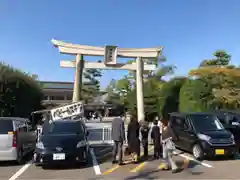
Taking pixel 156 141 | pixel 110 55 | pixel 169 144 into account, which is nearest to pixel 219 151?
pixel 156 141

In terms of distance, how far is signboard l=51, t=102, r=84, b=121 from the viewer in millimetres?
14828

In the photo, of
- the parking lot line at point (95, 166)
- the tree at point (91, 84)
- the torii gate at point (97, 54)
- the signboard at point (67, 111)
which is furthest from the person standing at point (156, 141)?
the tree at point (91, 84)

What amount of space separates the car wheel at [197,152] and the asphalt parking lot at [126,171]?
250 millimetres

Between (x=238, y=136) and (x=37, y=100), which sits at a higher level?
(x=37, y=100)

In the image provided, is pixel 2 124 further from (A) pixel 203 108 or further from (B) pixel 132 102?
(B) pixel 132 102

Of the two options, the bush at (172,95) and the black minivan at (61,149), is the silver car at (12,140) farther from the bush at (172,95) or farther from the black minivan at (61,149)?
the bush at (172,95)

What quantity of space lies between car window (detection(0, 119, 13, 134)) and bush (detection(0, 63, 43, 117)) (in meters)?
14.7

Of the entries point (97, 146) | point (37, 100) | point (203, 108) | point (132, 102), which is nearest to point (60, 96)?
point (132, 102)

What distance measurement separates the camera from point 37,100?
30.2m

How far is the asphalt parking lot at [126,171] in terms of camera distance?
8.04m

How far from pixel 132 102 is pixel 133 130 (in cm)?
3236

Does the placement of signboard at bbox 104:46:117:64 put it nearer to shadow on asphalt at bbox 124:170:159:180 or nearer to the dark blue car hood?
the dark blue car hood

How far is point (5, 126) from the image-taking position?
966 cm

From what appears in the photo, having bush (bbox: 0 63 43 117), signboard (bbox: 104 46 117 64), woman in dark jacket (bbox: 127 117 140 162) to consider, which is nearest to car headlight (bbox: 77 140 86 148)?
woman in dark jacket (bbox: 127 117 140 162)
